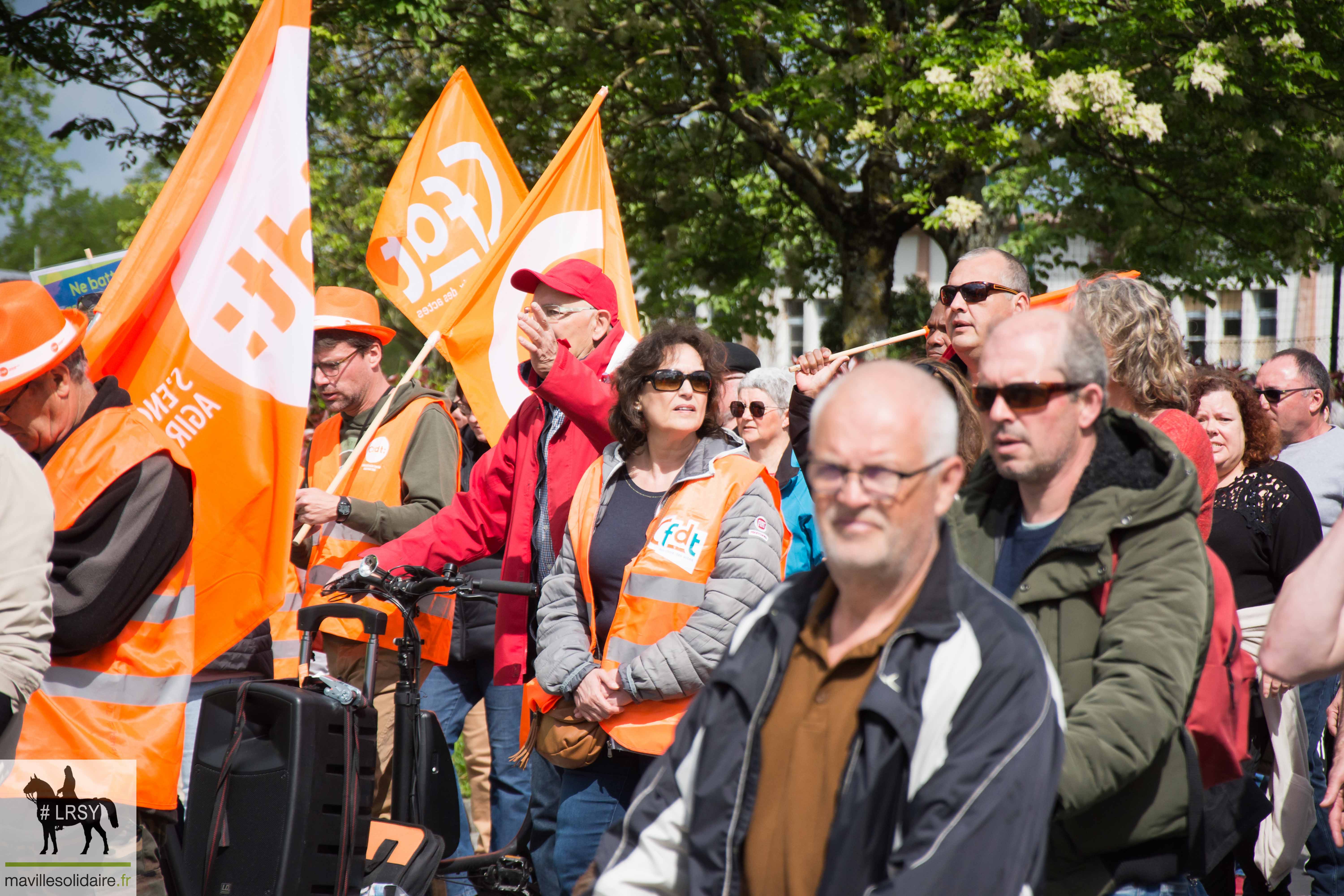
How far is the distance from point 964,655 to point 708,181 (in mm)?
14086

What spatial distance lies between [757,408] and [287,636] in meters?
2.39

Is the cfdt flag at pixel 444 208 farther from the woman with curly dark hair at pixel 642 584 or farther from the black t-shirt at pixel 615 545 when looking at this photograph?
the black t-shirt at pixel 615 545

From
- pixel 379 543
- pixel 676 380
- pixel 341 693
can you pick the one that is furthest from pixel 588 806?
pixel 379 543

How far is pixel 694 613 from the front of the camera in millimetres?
3408

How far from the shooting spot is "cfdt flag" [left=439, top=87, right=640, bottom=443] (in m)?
5.59

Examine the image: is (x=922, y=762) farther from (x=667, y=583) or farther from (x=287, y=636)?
(x=287, y=636)

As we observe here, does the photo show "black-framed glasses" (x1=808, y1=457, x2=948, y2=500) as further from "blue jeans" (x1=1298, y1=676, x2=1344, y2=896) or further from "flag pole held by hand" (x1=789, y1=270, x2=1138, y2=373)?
"blue jeans" (x1=1298, y1=676, x2=1344, y2=896)

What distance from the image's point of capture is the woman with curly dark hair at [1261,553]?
3.67 metres

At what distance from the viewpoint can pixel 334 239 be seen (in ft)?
74.6

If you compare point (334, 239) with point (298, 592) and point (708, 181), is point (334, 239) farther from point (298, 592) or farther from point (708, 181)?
point (298, 592)

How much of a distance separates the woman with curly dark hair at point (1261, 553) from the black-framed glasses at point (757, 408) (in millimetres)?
1801

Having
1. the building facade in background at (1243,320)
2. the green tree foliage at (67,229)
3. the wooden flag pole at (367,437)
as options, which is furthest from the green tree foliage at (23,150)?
the wooden flag pole at (367,437)

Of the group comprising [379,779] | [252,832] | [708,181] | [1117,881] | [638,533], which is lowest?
[379,779]

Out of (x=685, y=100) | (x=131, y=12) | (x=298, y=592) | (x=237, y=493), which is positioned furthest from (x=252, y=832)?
(x=685, y=100)
